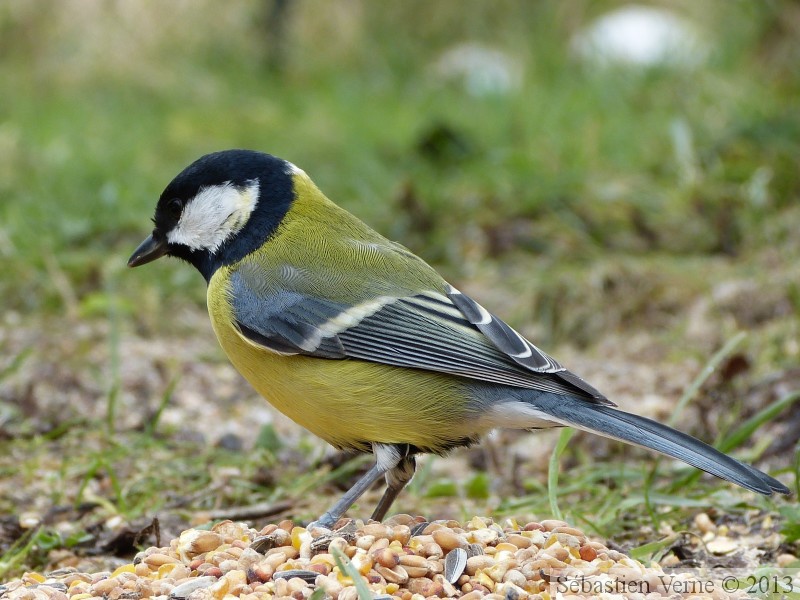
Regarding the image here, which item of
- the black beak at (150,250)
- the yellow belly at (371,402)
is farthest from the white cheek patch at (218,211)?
the yellow belly at (371,402)

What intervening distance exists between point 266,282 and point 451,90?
6022 millimetres

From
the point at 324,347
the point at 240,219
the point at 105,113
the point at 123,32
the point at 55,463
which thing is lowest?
the point at 55,463

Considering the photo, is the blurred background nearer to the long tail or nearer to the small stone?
the long tail

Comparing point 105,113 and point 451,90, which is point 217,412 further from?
point 451,90

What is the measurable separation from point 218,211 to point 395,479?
97 cm

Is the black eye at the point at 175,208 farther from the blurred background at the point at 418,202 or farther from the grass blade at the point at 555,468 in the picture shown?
the grass blade at the point at 555,468

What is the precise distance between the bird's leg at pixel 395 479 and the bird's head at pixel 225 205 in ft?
2.60

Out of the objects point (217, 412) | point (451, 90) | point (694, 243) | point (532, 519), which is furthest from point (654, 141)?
point (532, 519)

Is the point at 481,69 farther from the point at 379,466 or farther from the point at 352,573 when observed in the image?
the point at 352,573

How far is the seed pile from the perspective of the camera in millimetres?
2346

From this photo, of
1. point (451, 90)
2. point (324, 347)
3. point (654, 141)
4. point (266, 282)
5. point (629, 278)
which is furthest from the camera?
point (451, 90)

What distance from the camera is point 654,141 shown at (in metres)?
6.76

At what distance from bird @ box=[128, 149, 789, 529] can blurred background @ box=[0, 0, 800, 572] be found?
0.53 metres

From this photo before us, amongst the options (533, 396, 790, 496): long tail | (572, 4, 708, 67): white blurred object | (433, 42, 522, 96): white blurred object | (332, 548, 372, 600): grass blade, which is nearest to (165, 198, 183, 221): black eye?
(533, 396, 790, 496): long tail
